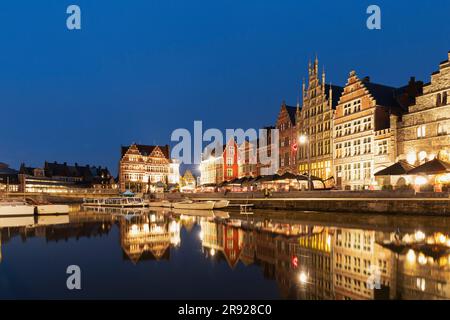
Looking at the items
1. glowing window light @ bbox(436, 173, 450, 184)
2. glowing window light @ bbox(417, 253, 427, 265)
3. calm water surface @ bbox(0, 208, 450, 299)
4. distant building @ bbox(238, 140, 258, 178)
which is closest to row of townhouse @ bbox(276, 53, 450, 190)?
glowing window light @ bbox(436, 173, 450, 184)

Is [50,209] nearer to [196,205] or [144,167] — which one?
[196,205]

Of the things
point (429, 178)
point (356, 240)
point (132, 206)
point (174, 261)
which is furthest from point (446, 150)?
point (132, 206)

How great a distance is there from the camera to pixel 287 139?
66.6m

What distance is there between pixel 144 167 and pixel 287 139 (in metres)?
61.1

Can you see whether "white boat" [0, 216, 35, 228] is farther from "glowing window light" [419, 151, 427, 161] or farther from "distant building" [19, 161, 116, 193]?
"distant building" [19, 161, 116, 193]

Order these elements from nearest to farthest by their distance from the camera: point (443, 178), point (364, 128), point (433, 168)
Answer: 1. point (433, 168)
2. point (443, 178)
3. point (364, 128)

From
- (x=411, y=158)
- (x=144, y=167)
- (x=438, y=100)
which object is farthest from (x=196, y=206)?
(x=144, y=167)

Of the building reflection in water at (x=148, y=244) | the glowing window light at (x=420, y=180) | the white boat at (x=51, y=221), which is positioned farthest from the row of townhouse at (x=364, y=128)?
the white boat at (x=51, y=221)

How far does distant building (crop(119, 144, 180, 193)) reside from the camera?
111750 mm

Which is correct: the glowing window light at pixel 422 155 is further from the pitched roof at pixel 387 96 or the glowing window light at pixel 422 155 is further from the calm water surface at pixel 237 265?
the calm water surface at pixel 237 265

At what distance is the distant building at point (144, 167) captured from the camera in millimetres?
111750

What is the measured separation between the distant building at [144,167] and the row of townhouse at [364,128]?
5631 cm
